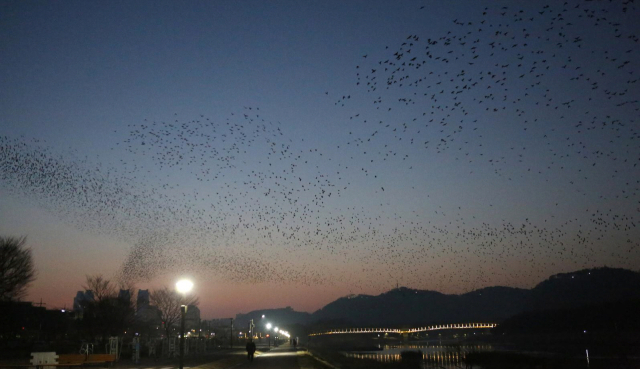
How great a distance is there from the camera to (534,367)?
6894 cm

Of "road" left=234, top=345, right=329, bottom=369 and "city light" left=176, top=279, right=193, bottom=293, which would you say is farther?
"road" left=234, top=345, right=329, bottom=369

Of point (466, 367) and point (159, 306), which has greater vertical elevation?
point (159, 306)

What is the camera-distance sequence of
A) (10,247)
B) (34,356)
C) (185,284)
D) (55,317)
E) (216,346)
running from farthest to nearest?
1. (55,317)
2. (216,346)
3. (10,247)
4. (34,356)
5. (185,284)

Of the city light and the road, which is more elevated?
the city light

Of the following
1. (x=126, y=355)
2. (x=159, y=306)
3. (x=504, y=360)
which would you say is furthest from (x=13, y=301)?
(x=504, y=360)

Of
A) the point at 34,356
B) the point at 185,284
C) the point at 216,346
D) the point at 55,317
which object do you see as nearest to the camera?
the point at 185,284

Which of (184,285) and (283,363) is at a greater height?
(184,285)

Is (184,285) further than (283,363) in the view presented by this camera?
No

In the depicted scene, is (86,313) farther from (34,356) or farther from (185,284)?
(185,284)

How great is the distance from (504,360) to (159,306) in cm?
6517

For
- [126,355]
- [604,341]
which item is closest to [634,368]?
[126,355]

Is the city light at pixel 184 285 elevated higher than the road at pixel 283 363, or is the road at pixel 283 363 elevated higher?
the city light at pixel 184 285

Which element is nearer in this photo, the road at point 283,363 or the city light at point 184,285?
the city light at point 184,285

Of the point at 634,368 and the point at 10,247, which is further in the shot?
the point at 634,368
